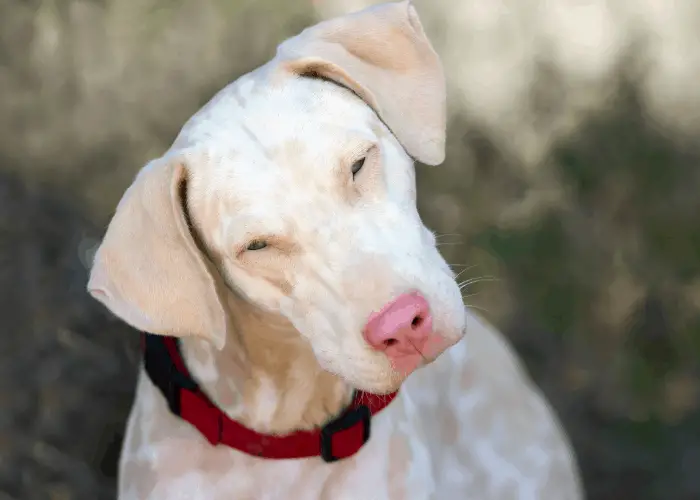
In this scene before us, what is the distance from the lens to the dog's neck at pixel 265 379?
131 cm

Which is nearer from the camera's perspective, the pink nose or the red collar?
the pink nose

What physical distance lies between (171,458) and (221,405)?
0.12 meters

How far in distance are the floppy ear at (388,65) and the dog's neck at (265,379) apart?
13.7 inches

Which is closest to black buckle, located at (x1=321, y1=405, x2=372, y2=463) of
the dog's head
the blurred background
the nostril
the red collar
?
the red collar

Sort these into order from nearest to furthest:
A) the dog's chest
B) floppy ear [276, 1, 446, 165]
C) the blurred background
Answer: floppy ear [276, 1, 446, 165] < the dog's chest < the blurred background

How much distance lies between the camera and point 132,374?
82.0 inches

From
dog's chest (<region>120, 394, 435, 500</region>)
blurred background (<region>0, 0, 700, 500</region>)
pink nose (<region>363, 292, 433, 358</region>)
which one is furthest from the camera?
blurred background (<region>0, 0, 700, 500</region>)

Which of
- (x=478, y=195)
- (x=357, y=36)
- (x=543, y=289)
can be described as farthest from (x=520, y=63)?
(x=357, y=36)

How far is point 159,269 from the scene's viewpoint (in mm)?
1167

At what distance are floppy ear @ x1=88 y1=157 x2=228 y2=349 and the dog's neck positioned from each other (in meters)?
0.11

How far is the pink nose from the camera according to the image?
1.07 meters

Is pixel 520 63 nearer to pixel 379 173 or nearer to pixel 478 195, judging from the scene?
pixel 478 195

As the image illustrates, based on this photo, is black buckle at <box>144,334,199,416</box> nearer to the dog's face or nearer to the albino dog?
the albino dog

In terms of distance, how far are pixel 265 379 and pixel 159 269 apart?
0.28 m
